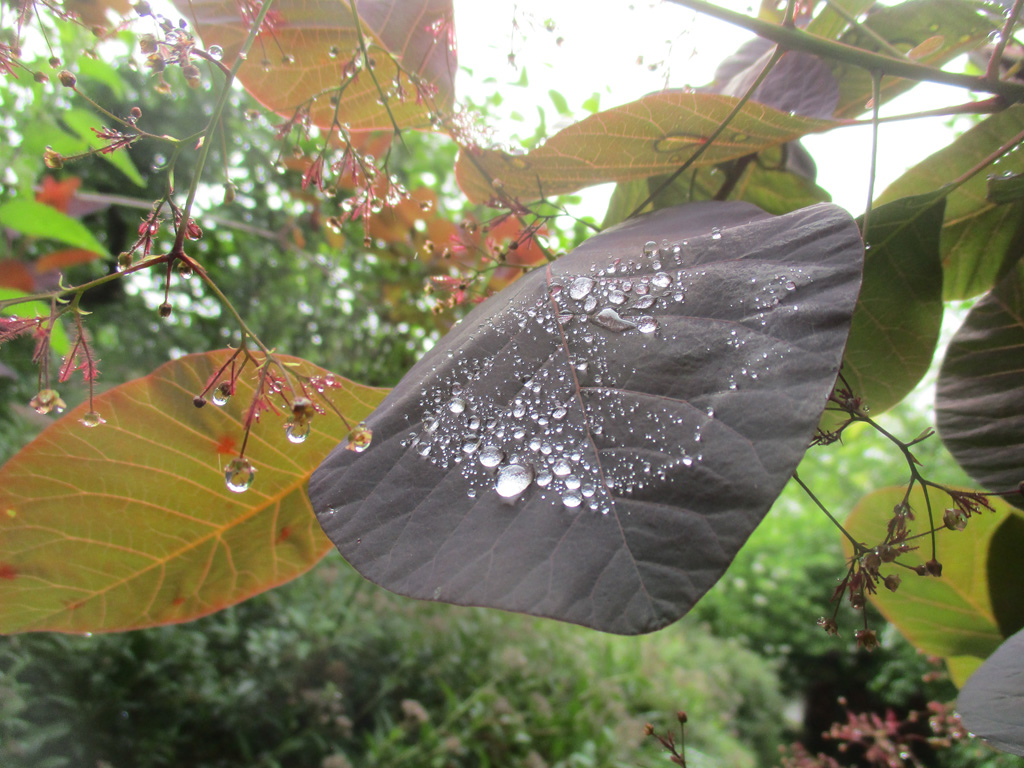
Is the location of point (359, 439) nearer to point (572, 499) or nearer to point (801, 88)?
point (572, 499)

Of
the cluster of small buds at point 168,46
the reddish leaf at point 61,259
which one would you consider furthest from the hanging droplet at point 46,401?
the reddish leaf at point 61,259

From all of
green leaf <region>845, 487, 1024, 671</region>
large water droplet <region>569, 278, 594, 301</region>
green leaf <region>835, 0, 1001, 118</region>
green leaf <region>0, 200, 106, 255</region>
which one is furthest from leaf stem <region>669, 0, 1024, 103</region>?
green leaf <region>0, 200, 106, 255</region>

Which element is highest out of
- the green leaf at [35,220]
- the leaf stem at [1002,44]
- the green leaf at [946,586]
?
the green leaf at [35,220]

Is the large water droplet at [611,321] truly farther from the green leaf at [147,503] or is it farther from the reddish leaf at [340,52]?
the reddish leaf at [340,52]

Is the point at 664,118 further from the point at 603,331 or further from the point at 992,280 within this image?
the point at 992,280

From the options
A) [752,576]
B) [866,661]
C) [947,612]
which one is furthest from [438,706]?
[752,576]

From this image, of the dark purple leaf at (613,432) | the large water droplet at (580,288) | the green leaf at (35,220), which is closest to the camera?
the dark purple leaf at (613,432)
